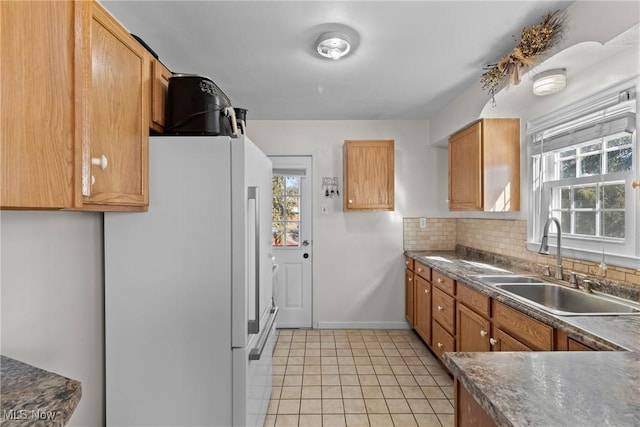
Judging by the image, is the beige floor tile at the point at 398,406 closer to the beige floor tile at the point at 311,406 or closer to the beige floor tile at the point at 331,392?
the beige floor tile at the point at 331,392

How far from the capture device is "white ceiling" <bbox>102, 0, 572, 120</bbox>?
5.52 ft

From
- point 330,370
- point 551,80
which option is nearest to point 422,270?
point 330,370

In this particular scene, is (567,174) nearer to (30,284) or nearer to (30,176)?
(30,176)

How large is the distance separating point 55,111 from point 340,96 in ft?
7.74

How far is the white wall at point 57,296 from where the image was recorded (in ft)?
3.68

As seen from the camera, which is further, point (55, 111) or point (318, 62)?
point (318, 62)

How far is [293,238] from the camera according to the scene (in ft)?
12.6

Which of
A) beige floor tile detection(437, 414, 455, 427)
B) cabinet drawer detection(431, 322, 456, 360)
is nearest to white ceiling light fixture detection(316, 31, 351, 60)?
cabinet drawer detection(431, 322, 456, 360)

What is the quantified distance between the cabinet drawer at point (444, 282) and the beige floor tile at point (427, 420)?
86cm

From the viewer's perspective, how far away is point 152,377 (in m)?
1.50

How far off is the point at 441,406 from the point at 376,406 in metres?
0.45

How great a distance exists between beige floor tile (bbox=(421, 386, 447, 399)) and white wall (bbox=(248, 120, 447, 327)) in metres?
1.28

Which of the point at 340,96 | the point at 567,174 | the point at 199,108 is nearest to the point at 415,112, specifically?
the point at 340,96

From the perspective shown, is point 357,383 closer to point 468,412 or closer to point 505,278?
point 505,278
